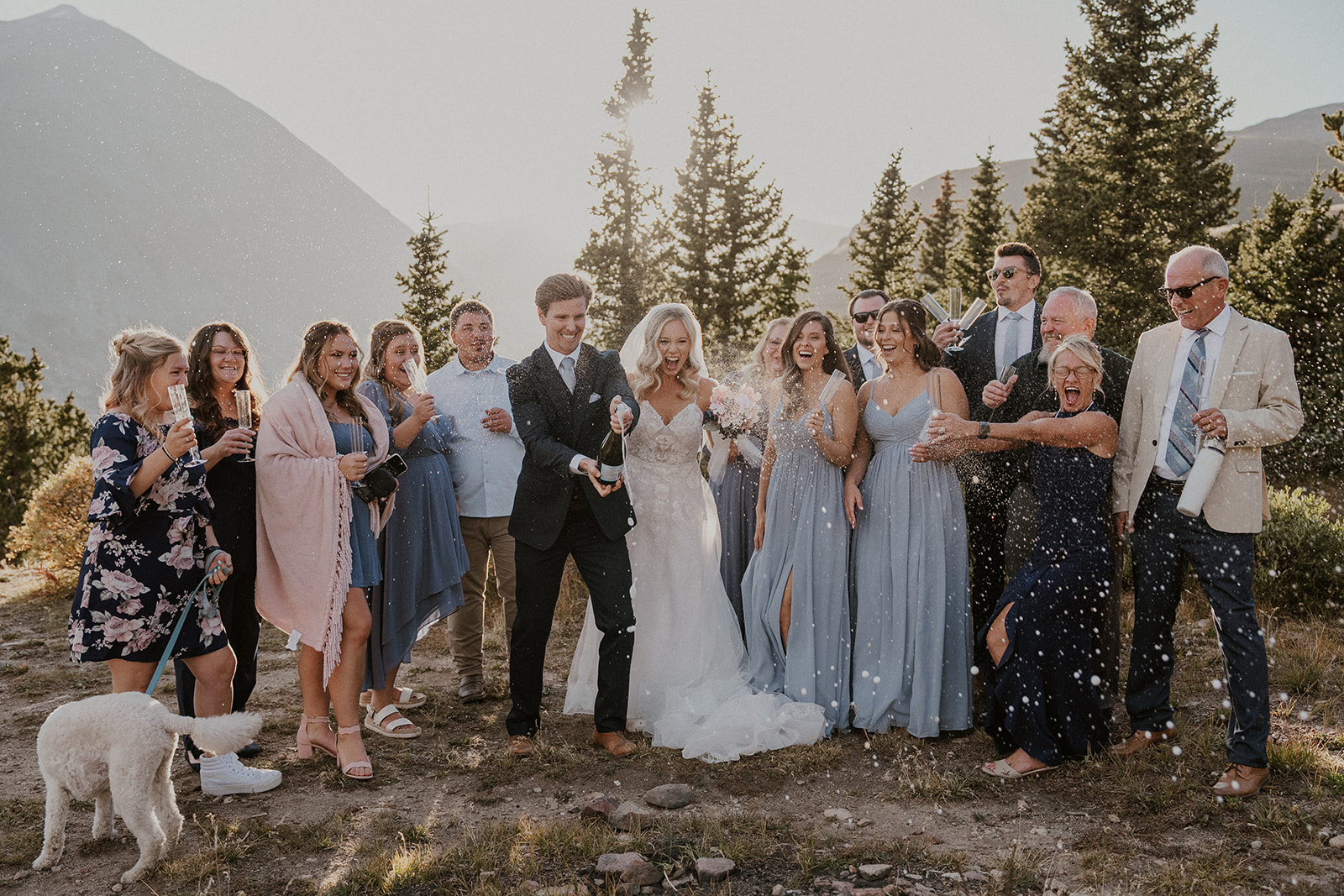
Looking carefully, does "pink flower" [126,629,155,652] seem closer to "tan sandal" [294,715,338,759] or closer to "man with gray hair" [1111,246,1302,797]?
"tan sandal" [294,715,338,759]

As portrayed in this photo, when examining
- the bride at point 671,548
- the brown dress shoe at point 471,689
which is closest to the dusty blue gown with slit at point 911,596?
the bride at point 671,548

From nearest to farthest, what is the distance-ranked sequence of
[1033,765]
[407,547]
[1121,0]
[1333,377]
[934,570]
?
[1033,765] < [934,570] < [407,547] < [1333,377] < [1121,0]

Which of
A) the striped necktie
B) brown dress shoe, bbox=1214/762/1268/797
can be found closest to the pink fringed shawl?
the striped necktie

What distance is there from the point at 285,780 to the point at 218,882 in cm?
119

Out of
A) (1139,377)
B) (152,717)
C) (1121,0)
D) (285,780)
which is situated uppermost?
(1121,0)

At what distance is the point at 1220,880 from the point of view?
3.24 m

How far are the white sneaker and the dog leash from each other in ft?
1.71

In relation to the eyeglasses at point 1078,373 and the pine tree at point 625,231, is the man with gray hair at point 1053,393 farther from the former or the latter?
the pine tree at point 625,231

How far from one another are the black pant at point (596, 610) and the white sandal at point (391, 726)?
78cm

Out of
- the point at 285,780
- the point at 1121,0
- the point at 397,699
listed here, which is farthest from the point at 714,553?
the point at 1121,0

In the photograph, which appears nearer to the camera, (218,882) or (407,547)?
(218,882)

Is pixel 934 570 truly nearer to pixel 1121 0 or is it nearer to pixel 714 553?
pixel 714 553

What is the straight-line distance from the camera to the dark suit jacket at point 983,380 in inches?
206

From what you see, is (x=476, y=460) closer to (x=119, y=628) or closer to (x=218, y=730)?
(x=119, y=628)
